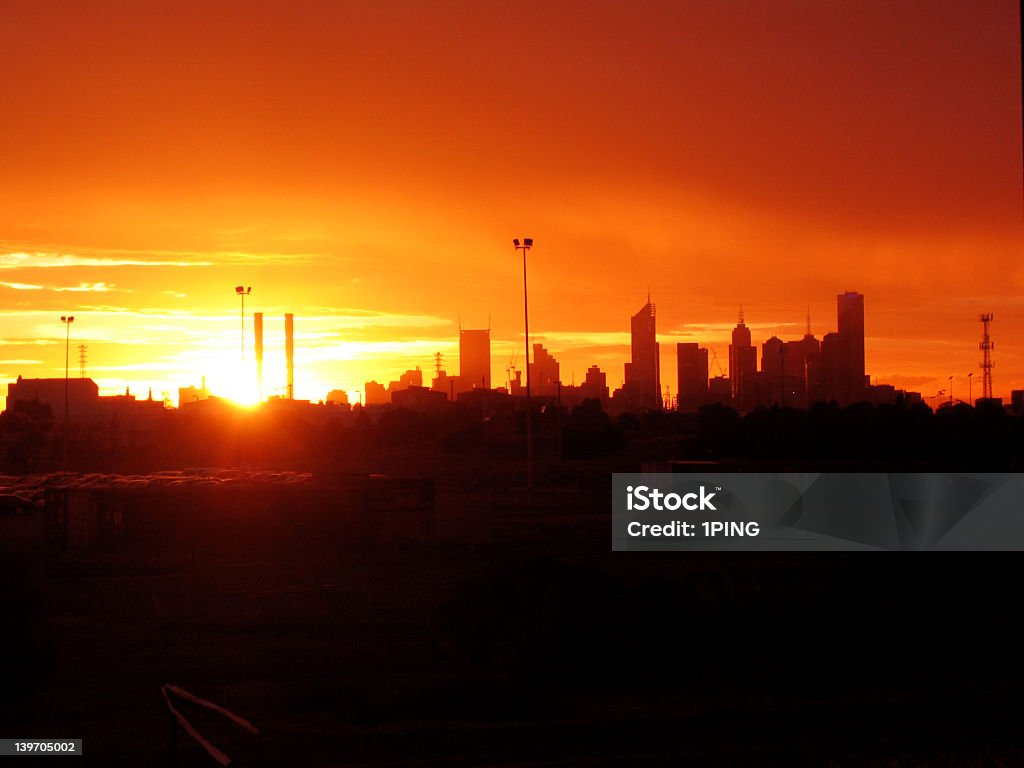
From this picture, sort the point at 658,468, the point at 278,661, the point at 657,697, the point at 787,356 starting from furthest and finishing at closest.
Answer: the point at 787,356, the point at 658,468, the point at 278,661, the point at 657,697

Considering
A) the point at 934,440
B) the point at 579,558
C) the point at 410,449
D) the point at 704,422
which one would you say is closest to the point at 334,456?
the point at 410,449

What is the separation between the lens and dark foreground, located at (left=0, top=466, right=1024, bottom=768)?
1331cm

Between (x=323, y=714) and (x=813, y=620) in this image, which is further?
(x=813, y=620)

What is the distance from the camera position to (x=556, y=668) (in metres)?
17.6

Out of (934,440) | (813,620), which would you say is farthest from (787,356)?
(813,620)

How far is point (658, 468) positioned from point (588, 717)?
2514 cm

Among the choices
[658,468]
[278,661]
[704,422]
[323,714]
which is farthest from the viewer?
[704,422]

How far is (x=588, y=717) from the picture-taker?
15.1m

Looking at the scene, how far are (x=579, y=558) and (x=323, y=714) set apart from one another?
1900cm

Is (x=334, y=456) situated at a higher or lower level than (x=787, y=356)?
lower

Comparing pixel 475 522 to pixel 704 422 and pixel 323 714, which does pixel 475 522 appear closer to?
pixel 704 422

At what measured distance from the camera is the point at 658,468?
3994 centimetres

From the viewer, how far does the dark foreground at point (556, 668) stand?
13312 mm

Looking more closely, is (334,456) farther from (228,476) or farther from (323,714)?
(323,714)
